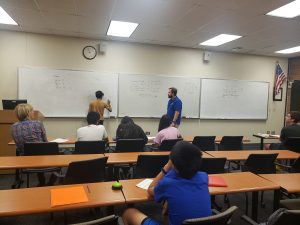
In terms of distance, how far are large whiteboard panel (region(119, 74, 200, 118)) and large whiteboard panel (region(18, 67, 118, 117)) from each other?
269 millimetres

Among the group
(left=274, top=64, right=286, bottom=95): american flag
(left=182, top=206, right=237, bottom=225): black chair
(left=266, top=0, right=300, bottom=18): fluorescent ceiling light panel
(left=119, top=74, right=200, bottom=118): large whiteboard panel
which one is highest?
(left=266, top=0, right=300, bottom=18): fluorescent ceiling light panel

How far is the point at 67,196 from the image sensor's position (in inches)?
69.5

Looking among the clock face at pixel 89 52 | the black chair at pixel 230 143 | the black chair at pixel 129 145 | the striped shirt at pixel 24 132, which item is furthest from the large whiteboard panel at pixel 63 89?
the black chair at pixel 230 143

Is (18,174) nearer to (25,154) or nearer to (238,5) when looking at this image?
(25,154)

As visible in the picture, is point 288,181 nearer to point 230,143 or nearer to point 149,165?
point 149,165

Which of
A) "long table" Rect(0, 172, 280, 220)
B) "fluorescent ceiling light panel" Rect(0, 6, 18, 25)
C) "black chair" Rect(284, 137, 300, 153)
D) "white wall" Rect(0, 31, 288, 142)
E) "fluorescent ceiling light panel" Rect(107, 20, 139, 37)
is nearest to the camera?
"long table" Rect(0, 172, 280, 220)

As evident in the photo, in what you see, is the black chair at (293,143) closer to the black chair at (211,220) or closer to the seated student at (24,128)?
the black chair at (211,220)

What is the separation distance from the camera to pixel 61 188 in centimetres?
192

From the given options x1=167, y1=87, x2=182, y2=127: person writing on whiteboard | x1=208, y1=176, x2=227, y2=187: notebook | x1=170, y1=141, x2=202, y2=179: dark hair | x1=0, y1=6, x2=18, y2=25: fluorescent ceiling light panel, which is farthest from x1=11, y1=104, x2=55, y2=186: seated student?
x1=167, y1=87, x2=182, y2=127: person writing on whiteboard

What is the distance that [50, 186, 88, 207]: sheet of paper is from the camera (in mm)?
1671

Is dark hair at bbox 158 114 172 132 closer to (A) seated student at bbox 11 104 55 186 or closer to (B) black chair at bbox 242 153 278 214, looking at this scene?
(B) black chair at bbox 242 153 278 214

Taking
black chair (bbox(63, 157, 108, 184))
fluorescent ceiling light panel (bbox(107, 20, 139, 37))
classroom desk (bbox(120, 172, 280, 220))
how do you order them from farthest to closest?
1. fluorescent ceiling light panel (bbox(107, 20, 139, 37))
2. black chair (bbox(63, 157, 108, 184))
3. classroom desk (bbox(120, 172, 280, 220))

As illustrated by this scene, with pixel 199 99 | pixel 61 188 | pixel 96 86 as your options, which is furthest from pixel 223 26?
pixel 61 188

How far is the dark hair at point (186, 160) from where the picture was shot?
1.53 meters
